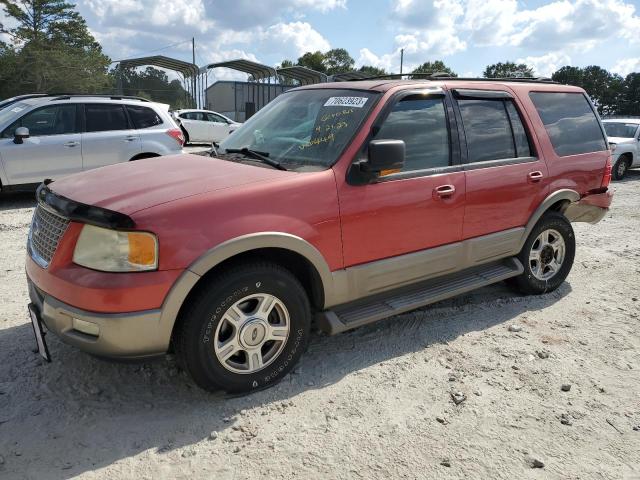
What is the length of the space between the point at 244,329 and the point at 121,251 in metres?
0.81

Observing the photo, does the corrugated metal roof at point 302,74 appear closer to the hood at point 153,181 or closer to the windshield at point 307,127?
the windshield at point 307,127

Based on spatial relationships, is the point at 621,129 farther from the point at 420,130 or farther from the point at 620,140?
the point at 420,130

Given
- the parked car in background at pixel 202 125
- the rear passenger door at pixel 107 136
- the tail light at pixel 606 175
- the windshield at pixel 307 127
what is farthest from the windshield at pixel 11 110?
the parked car in background at pixel 202 125

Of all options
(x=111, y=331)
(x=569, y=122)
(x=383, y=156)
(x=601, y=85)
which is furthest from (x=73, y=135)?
(x=601, y=85)

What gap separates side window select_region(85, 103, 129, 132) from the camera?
8.38m

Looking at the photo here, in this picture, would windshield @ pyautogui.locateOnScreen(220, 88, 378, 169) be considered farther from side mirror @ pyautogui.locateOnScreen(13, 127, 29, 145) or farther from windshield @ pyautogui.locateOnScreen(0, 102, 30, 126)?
windshield @ pyautogui.locateOnScreen(0, 102, 30, 126)

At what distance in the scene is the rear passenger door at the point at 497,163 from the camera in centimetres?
391

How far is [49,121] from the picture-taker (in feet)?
26.6

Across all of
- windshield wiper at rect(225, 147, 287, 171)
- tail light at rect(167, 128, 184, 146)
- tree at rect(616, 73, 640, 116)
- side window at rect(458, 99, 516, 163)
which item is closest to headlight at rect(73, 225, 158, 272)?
windshield wiper at rect(225, 147, 287, 171)

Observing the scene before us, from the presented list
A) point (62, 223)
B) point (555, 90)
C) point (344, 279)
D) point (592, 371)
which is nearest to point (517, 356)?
point (592, 371)

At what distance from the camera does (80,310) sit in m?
2.58

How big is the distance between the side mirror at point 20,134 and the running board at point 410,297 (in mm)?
6595

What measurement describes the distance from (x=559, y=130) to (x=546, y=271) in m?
1.32

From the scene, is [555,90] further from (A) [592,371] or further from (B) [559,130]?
(A) [592,371]
